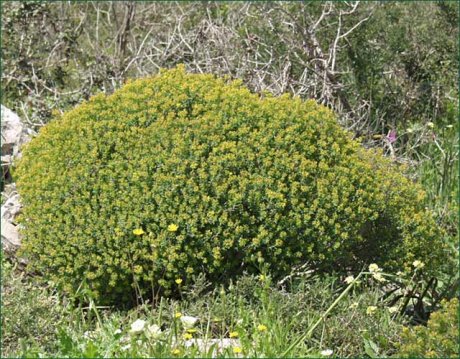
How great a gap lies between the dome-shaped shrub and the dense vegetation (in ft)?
0.09

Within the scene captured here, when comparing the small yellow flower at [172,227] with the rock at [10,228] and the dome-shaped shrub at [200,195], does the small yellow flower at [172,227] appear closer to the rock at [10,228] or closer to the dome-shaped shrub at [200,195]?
the dome-shaped shrub at [200,195]

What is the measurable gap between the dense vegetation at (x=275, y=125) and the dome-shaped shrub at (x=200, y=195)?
0.09 feet

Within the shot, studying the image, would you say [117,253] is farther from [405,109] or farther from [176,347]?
[405,109]

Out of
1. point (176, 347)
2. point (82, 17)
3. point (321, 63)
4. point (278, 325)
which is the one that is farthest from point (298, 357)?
point (82, 17)

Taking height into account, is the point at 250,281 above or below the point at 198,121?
below

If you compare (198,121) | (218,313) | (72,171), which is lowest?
(218,313)

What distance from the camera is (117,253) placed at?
4.71 m

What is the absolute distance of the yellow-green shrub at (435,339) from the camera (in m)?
3.98

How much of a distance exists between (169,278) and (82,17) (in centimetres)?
500

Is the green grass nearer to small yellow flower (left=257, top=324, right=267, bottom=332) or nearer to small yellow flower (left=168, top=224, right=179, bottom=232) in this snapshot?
small yellow flower (left=257, top=324, right=267, bottom=332)

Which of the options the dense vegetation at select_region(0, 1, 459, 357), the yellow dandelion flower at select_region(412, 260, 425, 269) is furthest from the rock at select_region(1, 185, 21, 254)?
the yellow dandelion flower at select_region(412, 260, 425, 269)

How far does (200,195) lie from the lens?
471 cm

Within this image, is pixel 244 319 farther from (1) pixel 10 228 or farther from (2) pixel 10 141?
(2) pixel 10 141

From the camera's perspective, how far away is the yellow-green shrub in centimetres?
398
